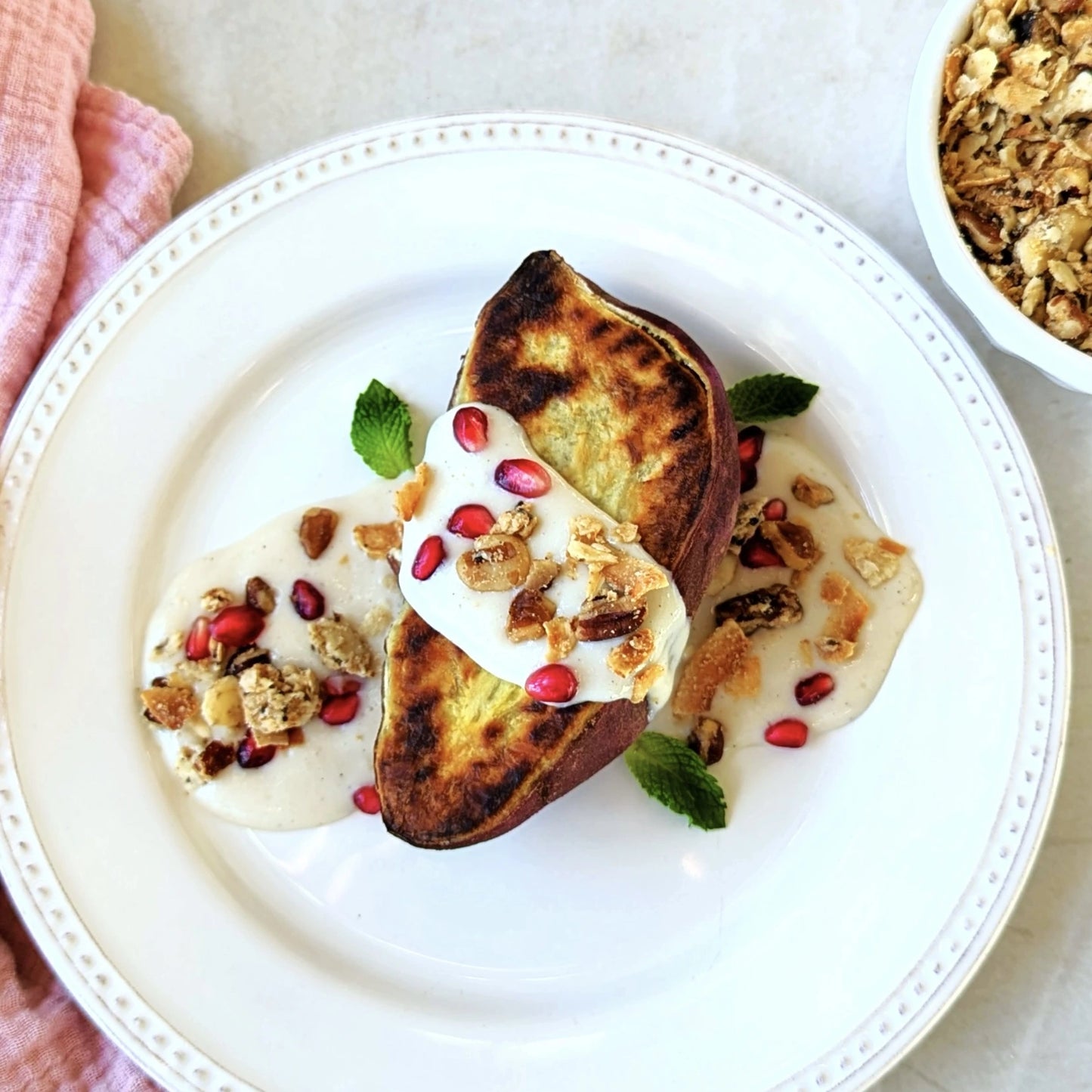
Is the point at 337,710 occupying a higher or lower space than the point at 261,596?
lower

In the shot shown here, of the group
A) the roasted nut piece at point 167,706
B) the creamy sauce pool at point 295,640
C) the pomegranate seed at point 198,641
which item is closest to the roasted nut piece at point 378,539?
the creamy sauce pool at point 295,640

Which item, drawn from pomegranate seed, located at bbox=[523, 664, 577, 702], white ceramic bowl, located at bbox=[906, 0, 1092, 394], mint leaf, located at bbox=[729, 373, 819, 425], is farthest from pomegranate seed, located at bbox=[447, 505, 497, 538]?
white ceramic bowl, located at bbox=[906, 0, 1092, 394]

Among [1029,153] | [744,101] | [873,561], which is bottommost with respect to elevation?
[873,561]

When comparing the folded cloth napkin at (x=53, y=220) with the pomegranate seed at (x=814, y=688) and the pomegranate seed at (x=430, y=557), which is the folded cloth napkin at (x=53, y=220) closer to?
the pomegranate seed at (x=430, y=557)

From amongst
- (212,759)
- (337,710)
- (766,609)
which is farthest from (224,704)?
(766,609)

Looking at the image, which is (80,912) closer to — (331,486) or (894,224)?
(331,486)

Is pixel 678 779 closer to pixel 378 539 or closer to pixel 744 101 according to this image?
pixel 378 539
